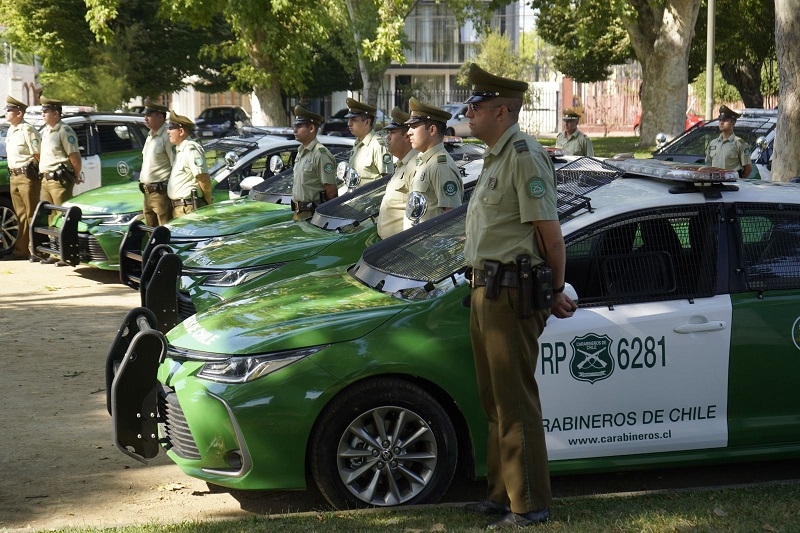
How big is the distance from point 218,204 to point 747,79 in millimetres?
31501

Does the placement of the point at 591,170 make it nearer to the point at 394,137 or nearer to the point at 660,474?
the point at 660,474

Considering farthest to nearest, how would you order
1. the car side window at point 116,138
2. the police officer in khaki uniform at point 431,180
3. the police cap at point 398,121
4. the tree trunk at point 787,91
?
the car side window at point 116,138
the tree trunk at point 787,91
the police cap at point 398,121
the police officer in khaki uniform at point 431,180

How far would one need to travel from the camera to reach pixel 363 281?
5926 mm

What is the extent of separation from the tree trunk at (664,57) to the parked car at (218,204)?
15098 mm

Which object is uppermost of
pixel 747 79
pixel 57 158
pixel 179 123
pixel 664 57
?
pixel 664 57

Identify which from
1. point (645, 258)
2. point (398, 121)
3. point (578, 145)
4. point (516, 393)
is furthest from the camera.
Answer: point (578, 145)

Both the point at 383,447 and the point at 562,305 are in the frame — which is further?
the point at 383,447

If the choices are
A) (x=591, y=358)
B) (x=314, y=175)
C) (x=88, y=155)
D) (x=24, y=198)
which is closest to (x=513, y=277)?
(x=591, y=358)

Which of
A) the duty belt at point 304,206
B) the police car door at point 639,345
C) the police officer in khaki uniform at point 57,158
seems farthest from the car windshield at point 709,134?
the police car door at point 639,345

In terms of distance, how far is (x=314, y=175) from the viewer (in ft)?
33.8

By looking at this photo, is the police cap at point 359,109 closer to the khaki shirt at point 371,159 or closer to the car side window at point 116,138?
the khaki shirt at point 371,159

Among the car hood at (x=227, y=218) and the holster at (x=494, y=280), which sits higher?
the holster at (x=494, y=280)

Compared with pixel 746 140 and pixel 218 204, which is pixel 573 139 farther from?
pixel 218 204

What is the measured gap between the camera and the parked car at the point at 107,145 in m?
15.2
